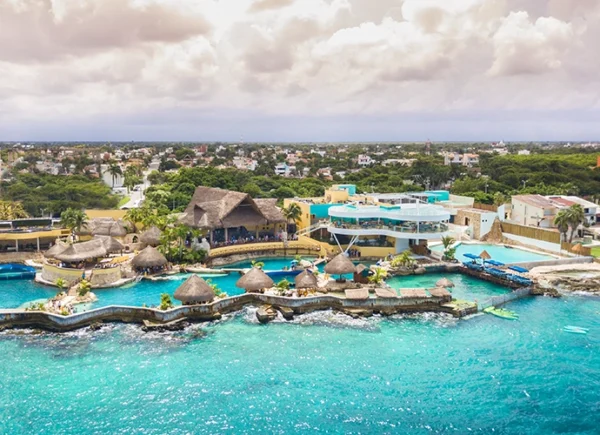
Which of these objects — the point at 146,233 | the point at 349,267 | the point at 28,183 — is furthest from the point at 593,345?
the point at 28,183

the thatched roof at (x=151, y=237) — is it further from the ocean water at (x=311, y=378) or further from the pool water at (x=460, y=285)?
the pool water at (x=460, y=285)

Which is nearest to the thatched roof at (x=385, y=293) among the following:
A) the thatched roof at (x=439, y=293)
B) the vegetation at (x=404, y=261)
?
the thatched roof at (x=439, y=293)

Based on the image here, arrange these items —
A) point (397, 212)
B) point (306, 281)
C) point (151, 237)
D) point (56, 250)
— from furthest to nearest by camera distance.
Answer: point (397, 212), point (151, 237), point (56, 250), point (306, 281)

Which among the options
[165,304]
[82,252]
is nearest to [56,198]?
[82,252]

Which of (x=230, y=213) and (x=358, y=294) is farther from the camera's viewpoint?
(x=230, y=213)

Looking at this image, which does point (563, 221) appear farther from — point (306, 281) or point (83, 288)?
point (83, 288)

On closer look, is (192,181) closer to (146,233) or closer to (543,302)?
(146,233)
